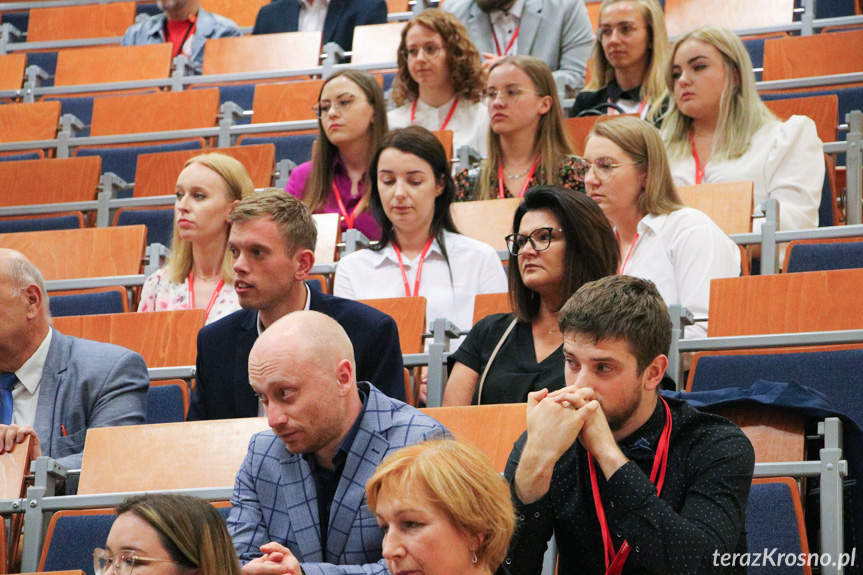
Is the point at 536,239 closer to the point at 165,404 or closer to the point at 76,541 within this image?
the point at 165,404

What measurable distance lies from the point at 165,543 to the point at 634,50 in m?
2.92

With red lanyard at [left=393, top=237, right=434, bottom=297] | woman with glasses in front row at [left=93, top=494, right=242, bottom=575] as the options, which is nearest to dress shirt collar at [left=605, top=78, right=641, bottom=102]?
red lanyard at [left=393, top=237, right=434, bottom=297]

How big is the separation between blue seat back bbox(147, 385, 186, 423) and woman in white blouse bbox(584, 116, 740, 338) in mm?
1177

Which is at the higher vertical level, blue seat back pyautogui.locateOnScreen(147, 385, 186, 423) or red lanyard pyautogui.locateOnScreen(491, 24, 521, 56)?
red lanyard pyautogui.locateOnScreen(491, 24, 521, 56)

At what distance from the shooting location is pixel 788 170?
3320mm

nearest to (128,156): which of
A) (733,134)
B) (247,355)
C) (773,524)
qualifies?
(247,355)

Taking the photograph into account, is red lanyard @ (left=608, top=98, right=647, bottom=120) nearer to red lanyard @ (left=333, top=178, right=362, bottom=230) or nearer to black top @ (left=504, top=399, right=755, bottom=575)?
red lanyard @ (left=333, top=178, right=362, bottom=230)

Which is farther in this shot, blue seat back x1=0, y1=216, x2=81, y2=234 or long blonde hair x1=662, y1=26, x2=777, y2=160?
blue seat back x1=0, y1=216, x2=81, y2=234

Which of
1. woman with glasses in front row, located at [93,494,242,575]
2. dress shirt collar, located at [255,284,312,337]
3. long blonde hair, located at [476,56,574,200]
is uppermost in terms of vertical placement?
long blonde hair, located at [476,56,574,200]

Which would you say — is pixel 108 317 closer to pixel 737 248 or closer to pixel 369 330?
pixel 369 330

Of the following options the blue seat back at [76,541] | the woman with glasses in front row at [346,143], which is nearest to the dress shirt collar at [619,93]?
the woman with glasses in front row at [346,143]

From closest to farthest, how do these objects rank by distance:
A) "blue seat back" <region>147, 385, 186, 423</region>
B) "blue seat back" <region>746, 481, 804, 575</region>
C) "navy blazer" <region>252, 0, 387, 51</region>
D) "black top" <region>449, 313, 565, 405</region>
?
"blue seat back" <region>746, 481, 804, 575</region>, "black top" <region>449, 313, 565, 405</region>, "blue seat back" <region>147, 385, 186, 423</region>, "navy blazer" <region>252, 0, 387, 51</region>

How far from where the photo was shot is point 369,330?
97.8 inches

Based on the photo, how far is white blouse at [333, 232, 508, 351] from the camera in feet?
10.3
